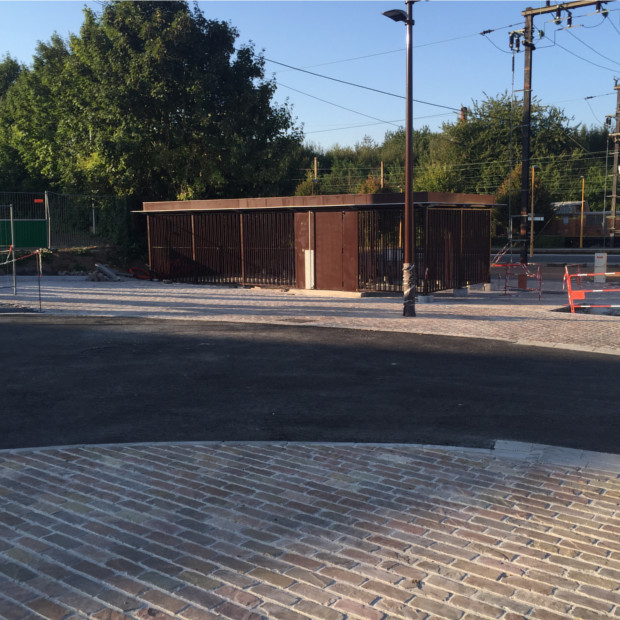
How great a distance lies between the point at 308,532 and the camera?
14.4 feet

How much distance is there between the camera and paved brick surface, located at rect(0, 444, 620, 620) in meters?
3.58

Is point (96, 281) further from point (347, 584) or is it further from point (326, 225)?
point (347, 584)

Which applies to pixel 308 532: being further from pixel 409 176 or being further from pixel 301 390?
pixel 409 176

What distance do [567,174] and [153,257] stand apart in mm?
59536

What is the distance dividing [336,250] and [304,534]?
1651 cm

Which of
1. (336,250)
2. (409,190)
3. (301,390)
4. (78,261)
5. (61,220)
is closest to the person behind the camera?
(301,390)

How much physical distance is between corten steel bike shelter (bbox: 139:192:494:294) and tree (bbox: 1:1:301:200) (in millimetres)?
7313

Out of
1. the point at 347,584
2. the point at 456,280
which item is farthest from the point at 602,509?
the point at 456,280

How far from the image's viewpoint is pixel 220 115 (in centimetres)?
3112

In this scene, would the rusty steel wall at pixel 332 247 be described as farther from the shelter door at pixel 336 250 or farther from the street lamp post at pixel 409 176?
the street lamp post at pixel 409 176

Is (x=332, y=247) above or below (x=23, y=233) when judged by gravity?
below

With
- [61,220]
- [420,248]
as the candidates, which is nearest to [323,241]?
[420,248]

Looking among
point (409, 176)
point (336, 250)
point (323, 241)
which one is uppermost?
point (409, 176)

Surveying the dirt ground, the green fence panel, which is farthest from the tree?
the green fence panel
